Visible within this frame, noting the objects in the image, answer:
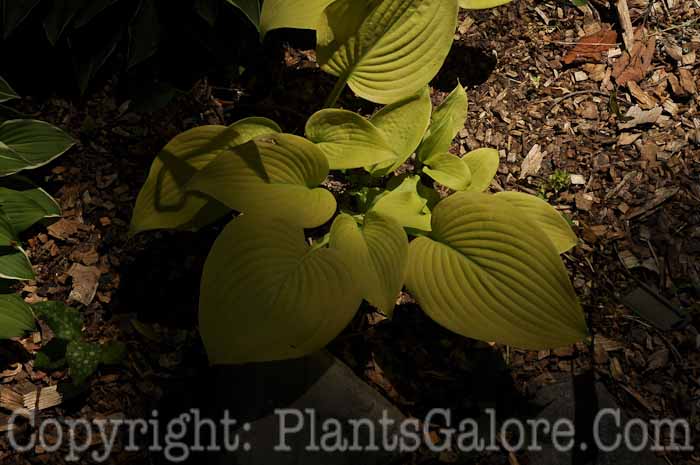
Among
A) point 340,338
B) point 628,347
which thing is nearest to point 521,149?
point 628,347

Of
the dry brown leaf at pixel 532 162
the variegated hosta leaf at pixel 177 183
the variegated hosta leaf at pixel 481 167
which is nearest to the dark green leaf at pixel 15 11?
the variegated hosta leaf at pixel 177 183

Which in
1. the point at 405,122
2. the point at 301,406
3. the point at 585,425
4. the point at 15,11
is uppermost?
the point at 15,11

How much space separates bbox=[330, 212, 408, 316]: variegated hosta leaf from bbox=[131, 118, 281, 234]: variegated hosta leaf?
0.42 m

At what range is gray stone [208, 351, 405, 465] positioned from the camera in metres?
1.87

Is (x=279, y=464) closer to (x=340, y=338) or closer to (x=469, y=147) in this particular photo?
(x=340, y=338)

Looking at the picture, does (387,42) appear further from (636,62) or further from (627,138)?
(636,62)

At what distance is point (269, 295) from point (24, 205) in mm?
1043

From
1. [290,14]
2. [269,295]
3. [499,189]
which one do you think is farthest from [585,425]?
[290,14]

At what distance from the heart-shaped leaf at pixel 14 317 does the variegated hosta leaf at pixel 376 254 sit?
38.7 inches

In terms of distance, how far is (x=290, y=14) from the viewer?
1.99m

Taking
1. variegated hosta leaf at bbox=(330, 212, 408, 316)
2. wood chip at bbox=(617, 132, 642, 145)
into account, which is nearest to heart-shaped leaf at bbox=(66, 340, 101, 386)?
variegated hosta leaf at bbox=(330, 212, 408, 316)

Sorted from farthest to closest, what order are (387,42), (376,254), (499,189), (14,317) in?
1. (499,189)
2. (387,42)
3. (14,317)
4. (376,254)

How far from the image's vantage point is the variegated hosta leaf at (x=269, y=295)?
1586 mm

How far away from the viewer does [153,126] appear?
2426 mm
